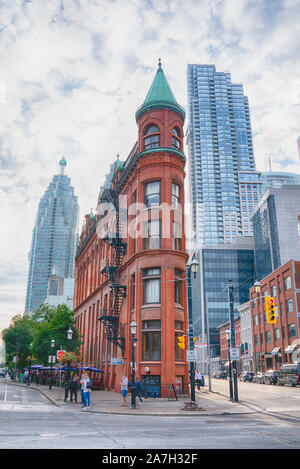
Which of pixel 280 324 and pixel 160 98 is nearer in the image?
pixel 160 98

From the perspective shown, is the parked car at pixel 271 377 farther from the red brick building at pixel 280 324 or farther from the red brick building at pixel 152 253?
the red brick building at pixel 152 253

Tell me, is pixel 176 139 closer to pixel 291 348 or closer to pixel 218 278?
pixel 291 348

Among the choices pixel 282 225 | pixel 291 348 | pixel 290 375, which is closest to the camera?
pixel 290 375

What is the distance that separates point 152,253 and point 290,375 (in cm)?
2582

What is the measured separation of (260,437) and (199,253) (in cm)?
13010

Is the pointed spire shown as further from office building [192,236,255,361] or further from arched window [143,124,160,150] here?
office building [192,236,255,361]

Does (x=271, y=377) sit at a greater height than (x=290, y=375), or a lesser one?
lesser

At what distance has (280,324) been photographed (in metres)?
67.2

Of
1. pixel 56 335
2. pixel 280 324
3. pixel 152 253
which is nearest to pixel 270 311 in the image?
pixel 152 253

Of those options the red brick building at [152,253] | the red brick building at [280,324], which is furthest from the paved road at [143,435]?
the red brick building at [280,324]

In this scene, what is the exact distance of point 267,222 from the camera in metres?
116

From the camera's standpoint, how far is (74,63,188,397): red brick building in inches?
1223

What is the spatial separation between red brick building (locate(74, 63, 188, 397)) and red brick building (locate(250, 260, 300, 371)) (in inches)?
970

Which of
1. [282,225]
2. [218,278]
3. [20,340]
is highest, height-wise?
[282,225]
